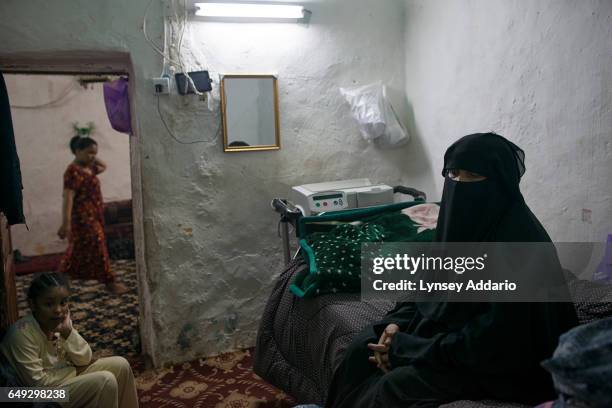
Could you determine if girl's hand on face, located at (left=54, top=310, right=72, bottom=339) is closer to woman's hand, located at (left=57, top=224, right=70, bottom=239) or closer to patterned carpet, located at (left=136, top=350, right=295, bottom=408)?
patterned carpet, located at (left=136, top=350, right=295, bottom=408)

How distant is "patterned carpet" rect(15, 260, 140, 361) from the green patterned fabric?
4.86 ft

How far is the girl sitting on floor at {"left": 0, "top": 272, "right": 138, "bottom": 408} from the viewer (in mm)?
1780

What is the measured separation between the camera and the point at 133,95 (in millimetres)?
2775

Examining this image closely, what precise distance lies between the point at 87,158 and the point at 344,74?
85.5 inches

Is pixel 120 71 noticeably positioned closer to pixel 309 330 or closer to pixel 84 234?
pixel 84 234

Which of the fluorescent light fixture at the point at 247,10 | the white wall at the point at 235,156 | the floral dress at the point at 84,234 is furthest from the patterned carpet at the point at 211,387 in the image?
the fluorescent light fixture at the point at 247,10

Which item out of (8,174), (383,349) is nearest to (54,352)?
(8,174)

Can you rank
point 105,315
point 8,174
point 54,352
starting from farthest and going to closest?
point 105,315, point 8,174, point 54,352

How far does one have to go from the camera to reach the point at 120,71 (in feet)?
9.84

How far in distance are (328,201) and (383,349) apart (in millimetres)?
1181

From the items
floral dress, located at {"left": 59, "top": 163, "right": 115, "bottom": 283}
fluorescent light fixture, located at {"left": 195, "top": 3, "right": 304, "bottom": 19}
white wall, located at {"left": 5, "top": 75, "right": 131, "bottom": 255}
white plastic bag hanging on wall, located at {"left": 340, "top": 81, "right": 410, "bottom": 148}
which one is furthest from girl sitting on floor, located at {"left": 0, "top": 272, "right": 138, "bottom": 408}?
white wall, located at {"left": 5, "top": 75, "right": 131, "bottom": 255}

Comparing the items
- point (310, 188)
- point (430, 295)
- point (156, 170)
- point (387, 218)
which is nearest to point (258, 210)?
point (310, 188)

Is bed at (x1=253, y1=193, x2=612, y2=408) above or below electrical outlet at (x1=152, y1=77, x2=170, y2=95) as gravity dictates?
below

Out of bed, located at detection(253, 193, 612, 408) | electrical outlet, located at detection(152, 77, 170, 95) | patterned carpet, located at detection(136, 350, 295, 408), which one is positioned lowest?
patterned carpet, located at detection(136, 350, 295, 408)
